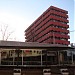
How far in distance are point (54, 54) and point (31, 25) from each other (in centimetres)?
8154

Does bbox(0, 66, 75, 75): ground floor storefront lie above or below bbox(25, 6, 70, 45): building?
below

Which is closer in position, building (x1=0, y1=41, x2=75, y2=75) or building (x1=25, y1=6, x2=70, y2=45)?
building (x1=0, y1=41, x2=75, y2=75)

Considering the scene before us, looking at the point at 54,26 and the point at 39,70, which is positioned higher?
the point at 54,26

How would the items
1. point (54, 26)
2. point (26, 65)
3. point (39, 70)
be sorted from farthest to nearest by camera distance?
1. point (54, 26)
2. point (26, 65)
3. point (39, 70)

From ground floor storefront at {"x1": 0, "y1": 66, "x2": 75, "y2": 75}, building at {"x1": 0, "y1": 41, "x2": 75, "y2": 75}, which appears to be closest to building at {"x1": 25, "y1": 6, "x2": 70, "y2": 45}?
building at {"x1": 0, "y1": 41, "x2": 75, "y2": 75}

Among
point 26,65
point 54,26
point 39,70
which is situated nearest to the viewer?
point 39,70

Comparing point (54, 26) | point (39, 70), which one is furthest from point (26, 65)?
point (54, 26)

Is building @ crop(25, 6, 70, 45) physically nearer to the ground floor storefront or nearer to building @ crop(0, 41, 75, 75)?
building @ crop(0, 41, 75, 75)

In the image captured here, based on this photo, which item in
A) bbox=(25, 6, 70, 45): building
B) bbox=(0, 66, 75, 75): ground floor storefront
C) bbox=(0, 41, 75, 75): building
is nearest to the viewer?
bbox=(0, 66, 75, 75): ground floor storefront

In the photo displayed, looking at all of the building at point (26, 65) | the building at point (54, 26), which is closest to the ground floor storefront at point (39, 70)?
the building at point (26, 65)

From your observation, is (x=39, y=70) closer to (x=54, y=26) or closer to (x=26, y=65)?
(x=26, y=65)

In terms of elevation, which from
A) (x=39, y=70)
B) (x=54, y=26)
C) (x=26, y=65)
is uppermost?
(x=54, y=26)

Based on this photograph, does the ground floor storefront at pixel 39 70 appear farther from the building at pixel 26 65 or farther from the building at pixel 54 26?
the building at pixel 54 26

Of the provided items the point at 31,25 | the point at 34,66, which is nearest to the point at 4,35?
the point at 34,66
